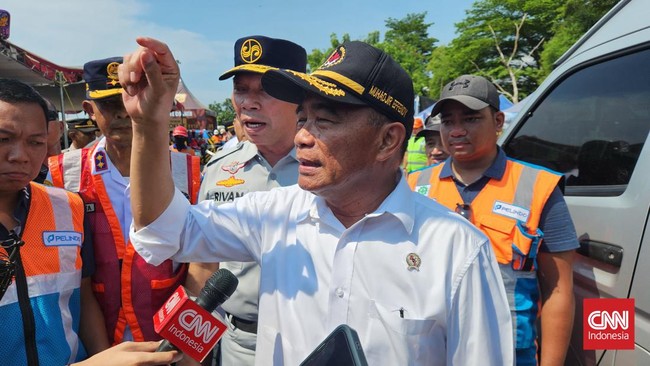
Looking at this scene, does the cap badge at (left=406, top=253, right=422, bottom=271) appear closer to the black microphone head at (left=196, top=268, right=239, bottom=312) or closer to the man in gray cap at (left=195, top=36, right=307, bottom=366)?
the black microphone head at (left=196, top=268, right=239, bottom=312)

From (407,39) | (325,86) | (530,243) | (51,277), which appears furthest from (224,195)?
(407,39)

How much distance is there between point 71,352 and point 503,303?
1548 millimetres

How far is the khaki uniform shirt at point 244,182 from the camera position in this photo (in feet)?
7.28

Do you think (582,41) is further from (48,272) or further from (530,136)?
(48,272)

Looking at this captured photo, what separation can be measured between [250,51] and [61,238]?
1.32 metres

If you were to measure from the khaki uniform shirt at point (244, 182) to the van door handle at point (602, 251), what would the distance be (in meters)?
1.47

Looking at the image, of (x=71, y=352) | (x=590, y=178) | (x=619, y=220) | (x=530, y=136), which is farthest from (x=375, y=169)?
(x=530, y=136)

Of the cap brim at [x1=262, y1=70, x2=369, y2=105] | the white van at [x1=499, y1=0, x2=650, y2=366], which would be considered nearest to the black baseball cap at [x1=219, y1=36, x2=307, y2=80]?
the cap brim at [x1=262, y1=70, x2=369, y2=105]

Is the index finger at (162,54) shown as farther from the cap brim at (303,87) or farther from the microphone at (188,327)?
the microphone at (188,327)

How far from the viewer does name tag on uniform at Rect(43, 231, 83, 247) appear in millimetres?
1680

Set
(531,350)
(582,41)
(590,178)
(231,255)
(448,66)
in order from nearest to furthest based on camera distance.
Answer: (231,255) → (531,350) → (590,178) → (582,41) → (448,66)

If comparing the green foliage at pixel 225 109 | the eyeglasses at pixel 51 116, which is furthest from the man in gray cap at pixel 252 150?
the green foliage at pixel 225 109

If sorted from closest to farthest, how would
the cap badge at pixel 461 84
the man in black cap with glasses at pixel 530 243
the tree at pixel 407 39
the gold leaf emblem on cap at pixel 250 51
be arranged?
the man in black cap with glasses at pixel 530 243, the gold leaf emblem on cap at pixel 250 51, the cap badge at pixel 461 84, the tree at pixel 407 39

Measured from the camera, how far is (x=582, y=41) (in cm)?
274
